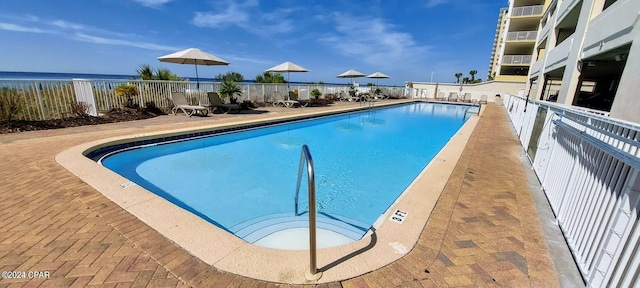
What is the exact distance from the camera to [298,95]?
1614 centimetres

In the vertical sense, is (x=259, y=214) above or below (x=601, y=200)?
below

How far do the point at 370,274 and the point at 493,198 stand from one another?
7.81 feet

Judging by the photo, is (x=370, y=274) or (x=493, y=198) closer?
(x=370, y=274)

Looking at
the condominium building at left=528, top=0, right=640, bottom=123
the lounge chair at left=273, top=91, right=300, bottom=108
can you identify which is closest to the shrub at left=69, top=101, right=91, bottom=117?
the lounge chair at left=273, top=91, right=300, bottom=108

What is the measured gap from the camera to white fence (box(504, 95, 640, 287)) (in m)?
1.49

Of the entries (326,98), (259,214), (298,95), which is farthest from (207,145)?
(326,98)

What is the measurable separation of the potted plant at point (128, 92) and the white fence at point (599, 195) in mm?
11466

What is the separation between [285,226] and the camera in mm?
3340

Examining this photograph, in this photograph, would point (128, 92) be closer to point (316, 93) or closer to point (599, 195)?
point (316, 93)

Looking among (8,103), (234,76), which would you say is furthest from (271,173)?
(234,76)

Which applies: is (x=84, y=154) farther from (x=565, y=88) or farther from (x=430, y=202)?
(x=565, y=88)

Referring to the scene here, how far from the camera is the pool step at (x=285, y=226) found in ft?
10.6

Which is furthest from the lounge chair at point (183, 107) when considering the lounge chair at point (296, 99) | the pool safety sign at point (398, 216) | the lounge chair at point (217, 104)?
the pool safety sign at point (398, 216)

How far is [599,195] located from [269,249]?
2.67 meters
